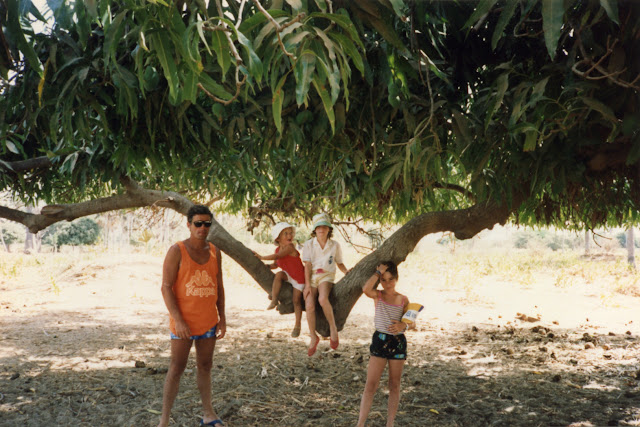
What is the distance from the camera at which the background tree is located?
3.58ft

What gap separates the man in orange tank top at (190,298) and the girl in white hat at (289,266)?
2.40 feet

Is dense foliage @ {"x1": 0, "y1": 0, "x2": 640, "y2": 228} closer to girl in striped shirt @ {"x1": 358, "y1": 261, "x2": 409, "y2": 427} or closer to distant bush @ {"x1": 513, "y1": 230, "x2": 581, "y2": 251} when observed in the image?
girl in striped shirt @ {"x1": 358, "y1": 261, "x2": 409, "y2": 427}

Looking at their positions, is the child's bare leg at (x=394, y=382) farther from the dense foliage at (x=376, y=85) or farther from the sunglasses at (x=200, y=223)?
the sunglasses at (x=200, y=223)

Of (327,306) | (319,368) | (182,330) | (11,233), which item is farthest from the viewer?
(11,233)

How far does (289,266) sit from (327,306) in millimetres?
424

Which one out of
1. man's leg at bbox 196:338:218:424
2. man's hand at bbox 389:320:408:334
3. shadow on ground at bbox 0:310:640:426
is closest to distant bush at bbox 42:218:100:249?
shadow on ground at bbox 0:310:640:426

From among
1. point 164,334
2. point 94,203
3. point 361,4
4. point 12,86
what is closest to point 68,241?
point 164,334

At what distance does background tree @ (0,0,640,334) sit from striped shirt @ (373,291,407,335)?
46 centimetres

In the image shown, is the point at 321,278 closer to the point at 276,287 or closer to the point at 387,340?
the point at 276,287

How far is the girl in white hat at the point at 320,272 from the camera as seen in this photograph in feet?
11.0

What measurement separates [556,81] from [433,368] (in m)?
3.39

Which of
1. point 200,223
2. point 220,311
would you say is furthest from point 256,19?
point 220,311

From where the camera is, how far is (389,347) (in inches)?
111

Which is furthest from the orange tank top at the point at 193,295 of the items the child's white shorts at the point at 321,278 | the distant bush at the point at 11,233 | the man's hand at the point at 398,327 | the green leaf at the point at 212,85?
the distant bush at the point at 11,233
